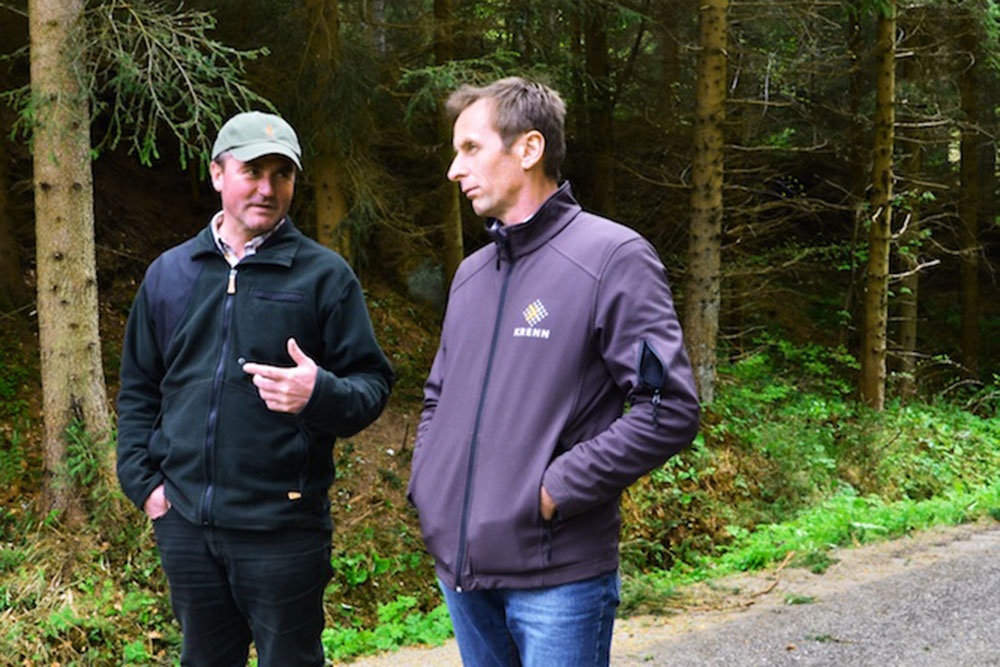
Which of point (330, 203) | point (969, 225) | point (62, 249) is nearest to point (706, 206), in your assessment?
point (330, 203)

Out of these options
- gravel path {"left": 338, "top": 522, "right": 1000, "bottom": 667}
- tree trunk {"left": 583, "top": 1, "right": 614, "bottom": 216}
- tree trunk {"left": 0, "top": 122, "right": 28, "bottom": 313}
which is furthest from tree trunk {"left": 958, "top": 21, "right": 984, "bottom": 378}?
tree trunk {"left": 0, "top": 122, "right": 28, "bottom": 313}

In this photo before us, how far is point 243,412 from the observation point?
2.89 meters

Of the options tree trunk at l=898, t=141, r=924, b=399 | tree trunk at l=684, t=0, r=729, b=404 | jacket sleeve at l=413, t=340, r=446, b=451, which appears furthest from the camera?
tree trunk at l=898, t=141, r=924, b=399

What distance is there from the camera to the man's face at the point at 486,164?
243cm

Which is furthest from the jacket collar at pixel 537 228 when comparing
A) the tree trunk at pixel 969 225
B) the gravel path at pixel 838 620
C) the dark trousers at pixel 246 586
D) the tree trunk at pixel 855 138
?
the tree trunk at pixel 969 225

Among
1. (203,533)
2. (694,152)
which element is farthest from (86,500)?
(694,152)

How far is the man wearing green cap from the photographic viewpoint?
9.45ft

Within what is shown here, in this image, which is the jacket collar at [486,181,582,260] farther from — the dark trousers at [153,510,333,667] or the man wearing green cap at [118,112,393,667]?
the dark trousers at [153,510,333,667]

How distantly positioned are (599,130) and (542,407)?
13855 mm

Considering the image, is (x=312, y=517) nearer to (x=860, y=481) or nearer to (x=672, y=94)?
(x=860, y=481)

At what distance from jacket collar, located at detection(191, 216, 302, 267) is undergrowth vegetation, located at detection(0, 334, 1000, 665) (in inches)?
136

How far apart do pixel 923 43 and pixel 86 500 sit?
51.6ft

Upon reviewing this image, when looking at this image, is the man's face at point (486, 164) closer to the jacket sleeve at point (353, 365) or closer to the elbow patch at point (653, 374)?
the elbow patch at point (653, 374)

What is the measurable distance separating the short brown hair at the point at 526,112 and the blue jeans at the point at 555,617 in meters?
1.14
